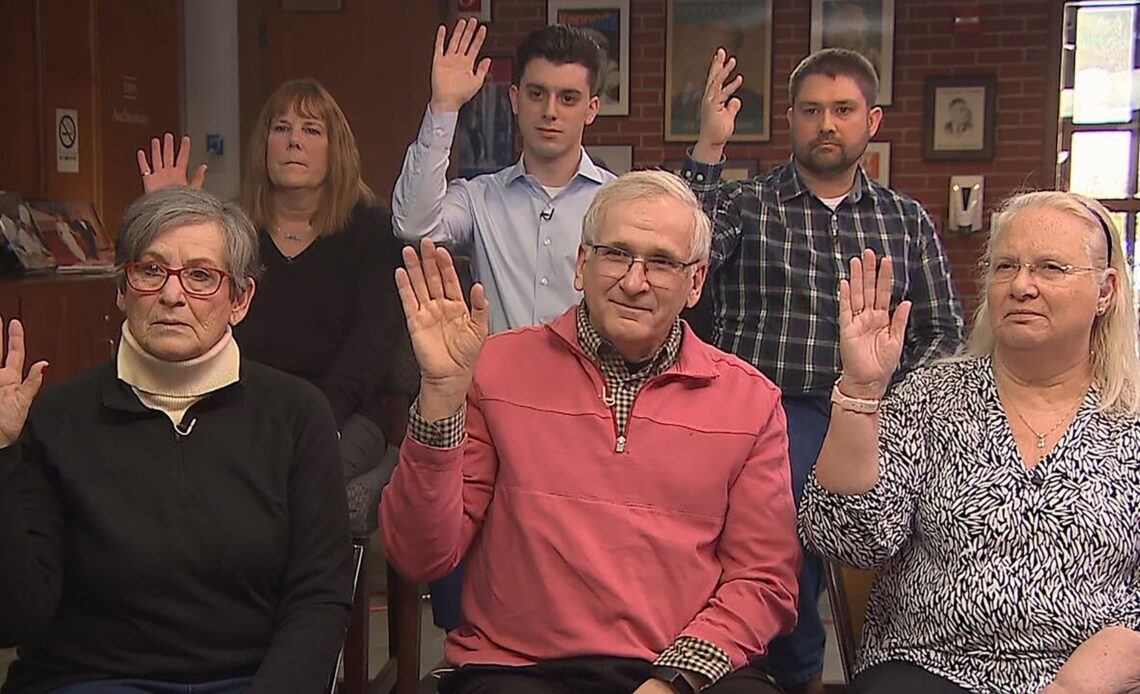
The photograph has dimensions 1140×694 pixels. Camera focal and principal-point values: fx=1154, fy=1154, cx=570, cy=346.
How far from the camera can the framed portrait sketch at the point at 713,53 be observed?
19.1ft

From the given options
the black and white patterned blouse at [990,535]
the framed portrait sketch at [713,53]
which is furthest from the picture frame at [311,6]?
the black and white patterned blouse at [990,535]

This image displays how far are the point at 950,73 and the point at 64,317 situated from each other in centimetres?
421

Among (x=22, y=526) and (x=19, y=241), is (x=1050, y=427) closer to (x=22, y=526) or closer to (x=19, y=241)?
(x=22, y=526)

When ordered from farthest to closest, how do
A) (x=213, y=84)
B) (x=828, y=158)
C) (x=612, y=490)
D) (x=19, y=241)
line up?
(x=213, y=84)
(x=19, y=241)
(x=828, y=158)
(x=612, y=490)

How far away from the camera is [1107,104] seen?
5.81m

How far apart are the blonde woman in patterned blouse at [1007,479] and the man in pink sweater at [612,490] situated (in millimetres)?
149

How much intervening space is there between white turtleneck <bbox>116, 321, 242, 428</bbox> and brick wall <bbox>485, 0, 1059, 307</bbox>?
4.33 metres

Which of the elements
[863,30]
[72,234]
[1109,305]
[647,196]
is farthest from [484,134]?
[1109,305]

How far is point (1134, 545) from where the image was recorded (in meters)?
1.78

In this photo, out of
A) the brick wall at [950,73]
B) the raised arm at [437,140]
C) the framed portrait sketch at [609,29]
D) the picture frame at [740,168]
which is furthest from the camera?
the framed portrait sketch at [609,29]

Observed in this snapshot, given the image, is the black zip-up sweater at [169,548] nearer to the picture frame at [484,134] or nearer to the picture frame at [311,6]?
the picture frame at [311,6]

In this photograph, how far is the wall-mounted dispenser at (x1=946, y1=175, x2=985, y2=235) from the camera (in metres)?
5.66

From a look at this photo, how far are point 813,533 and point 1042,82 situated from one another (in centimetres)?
456

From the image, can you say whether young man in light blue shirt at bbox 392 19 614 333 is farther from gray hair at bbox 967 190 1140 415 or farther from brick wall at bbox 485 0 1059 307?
brick wall at bbox 485 0 1059 307
